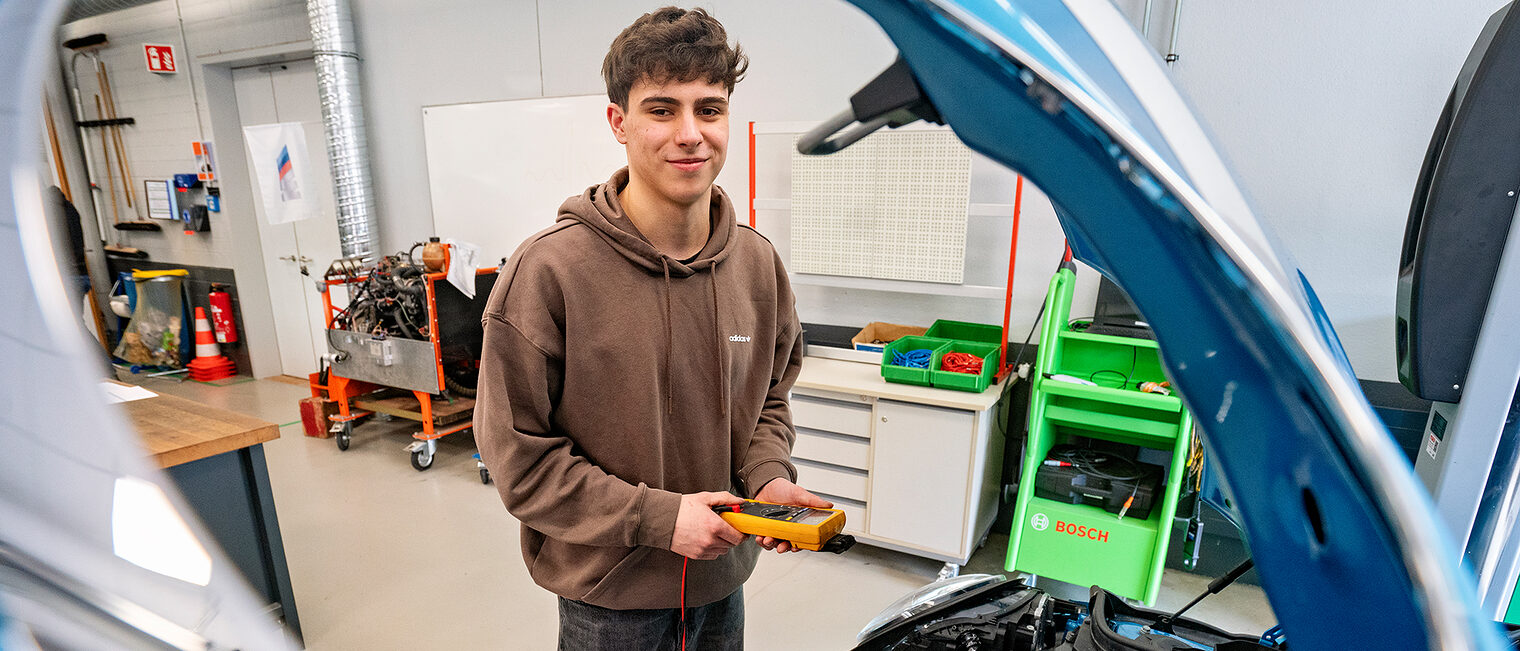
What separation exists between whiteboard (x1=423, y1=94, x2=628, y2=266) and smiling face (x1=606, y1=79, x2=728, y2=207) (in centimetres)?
285

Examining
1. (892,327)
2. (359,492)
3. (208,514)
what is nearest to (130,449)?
(208,514)

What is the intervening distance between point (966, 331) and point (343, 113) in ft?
13.6

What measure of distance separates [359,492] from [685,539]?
3353 millimetres

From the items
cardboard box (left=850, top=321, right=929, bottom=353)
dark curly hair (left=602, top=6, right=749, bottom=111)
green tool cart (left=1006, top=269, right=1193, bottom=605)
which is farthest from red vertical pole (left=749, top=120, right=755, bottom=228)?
dark curly hair (left=602, top=6, right=749, bottom=111)

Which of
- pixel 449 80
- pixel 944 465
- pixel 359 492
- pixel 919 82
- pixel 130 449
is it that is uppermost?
pixel 449 80

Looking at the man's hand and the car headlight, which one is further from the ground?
the man's hand

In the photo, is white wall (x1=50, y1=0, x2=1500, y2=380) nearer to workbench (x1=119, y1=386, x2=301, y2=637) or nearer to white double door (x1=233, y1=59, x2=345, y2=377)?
white double door (x1=233, y1=59, x2=345, y2=377)

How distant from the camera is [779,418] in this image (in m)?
1.43

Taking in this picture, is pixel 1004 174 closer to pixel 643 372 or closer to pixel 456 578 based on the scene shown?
pixel 643 372

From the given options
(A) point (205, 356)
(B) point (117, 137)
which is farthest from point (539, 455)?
(B) point (117, 137)

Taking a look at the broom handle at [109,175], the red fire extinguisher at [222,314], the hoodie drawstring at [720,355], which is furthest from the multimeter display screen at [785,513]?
the broom handle at [109,175]

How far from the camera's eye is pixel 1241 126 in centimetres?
255

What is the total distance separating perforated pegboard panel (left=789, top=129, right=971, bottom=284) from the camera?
2859 millimetres

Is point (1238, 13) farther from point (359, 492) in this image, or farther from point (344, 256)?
point (344, 256)
